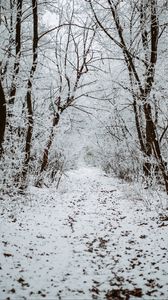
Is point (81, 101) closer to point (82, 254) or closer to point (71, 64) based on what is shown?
point (71, 64)

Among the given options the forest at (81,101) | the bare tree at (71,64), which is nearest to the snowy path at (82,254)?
the forest at (81,101)

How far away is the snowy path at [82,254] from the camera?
3889 millimetres

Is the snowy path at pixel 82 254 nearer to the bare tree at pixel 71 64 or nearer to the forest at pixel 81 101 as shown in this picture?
the forest at pixel 81 101

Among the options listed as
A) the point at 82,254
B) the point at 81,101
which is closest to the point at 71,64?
the point at 81,101

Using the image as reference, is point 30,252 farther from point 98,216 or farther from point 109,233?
point 98,216

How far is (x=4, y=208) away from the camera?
7.80 m

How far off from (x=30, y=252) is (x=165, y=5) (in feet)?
23.2

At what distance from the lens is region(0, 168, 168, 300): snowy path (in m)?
3.89

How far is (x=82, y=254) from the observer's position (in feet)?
17.2

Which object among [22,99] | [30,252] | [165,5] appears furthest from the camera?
[22,99]

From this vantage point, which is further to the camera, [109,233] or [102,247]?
[109,233]

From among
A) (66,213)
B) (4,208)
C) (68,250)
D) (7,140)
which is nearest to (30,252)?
(68,250)

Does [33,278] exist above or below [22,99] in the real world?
below

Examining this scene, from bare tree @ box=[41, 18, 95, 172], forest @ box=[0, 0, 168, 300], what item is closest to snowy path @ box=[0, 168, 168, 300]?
forest @ box=[0, 0, 168, 300]
